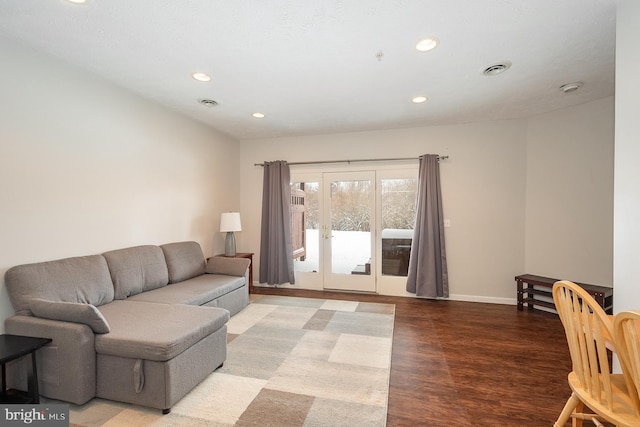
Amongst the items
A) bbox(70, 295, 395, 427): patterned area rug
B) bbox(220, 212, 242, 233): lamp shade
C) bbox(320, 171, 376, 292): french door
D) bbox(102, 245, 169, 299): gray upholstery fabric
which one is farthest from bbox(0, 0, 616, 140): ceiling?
bbox(70, 295, 395, 427): patterned area rug

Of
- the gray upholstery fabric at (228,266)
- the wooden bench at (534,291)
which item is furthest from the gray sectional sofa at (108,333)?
the wooden bench at (534,291)

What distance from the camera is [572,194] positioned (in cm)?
370

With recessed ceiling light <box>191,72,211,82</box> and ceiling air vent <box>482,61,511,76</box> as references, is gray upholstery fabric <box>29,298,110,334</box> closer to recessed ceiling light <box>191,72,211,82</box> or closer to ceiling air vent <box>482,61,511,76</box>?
Answer: recessed ceiling light <box>191,72,211,82</box>

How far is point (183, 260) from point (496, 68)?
13.0 ft

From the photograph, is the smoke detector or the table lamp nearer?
the smoke detector

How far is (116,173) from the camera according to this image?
3.06 m

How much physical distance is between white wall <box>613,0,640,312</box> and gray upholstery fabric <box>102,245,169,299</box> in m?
3.88

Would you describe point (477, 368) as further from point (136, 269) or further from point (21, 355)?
point (136, 269)

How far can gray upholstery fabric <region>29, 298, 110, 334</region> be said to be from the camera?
191cm

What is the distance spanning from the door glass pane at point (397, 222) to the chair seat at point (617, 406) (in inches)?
126

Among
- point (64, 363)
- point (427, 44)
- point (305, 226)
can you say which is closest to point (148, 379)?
point (64, 363)

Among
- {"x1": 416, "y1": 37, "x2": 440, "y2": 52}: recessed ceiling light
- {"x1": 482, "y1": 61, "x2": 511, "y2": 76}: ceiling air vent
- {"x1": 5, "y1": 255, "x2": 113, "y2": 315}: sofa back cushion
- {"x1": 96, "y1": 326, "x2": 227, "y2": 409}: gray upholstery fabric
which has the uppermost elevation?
{"x1": 482, "y1": 61, "x2": 511, "y2": 76}: ceiling air vent

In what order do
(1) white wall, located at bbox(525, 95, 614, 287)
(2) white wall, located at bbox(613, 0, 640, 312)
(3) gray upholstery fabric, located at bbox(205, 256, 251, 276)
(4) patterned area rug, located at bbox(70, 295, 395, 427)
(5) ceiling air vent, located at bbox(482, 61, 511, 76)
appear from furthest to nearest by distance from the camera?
(3) gray upholstery fabric, located at bbox(205, 256, 251, 276), (1) white wall, located at bbox(525, 95, 614, 287), (5) ceiling air vent, located at bbox(482, 61, 511, 76), (4) patterned area rug, located at bbox(70, 295, 395, 427), (2) white wall, located at bbox(613, 0, 640, 312)

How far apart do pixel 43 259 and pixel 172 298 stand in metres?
1.05
